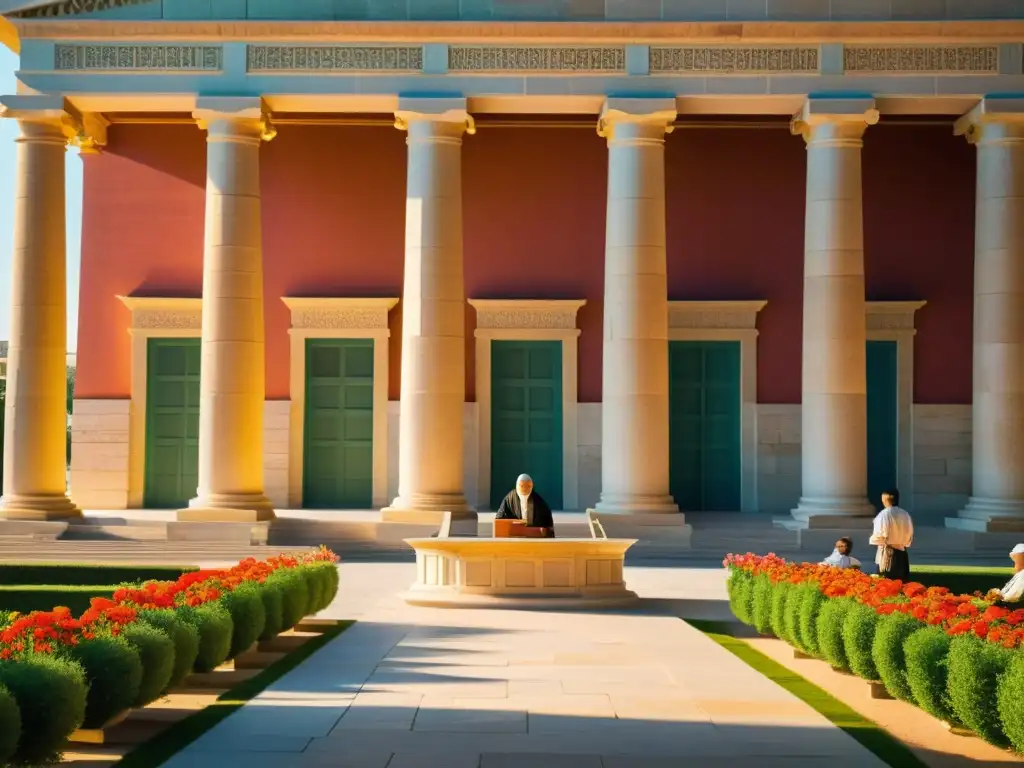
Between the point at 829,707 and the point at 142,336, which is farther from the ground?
the point at 142,336

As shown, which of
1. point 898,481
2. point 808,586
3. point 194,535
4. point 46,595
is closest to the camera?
point 808,586

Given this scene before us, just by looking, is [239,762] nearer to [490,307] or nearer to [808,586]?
[808,586]

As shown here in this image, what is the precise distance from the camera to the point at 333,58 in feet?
127

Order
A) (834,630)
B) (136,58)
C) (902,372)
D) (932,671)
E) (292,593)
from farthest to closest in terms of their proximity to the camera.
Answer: (902,372), (136,58), (292,593), (834,630), (932,671)

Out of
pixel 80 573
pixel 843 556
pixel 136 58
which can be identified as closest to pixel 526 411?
pixel 136 58

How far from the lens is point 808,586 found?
2108 centimetres

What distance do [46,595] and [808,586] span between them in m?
13.4

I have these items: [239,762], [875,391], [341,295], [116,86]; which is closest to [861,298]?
[875,391]

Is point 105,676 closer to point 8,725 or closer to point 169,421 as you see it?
point 8,725

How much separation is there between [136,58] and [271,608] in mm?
22701

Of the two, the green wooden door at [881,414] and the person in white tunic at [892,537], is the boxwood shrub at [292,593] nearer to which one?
the person in white tunic at [892,537]

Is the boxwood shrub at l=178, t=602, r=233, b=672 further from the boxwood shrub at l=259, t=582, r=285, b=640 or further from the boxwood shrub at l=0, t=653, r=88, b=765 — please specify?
the boxwood shrub at l=0, t=653, r=88, b=765

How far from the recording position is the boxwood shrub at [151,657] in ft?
49.4

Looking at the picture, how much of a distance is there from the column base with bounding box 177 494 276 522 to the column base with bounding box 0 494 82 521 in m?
3.24
